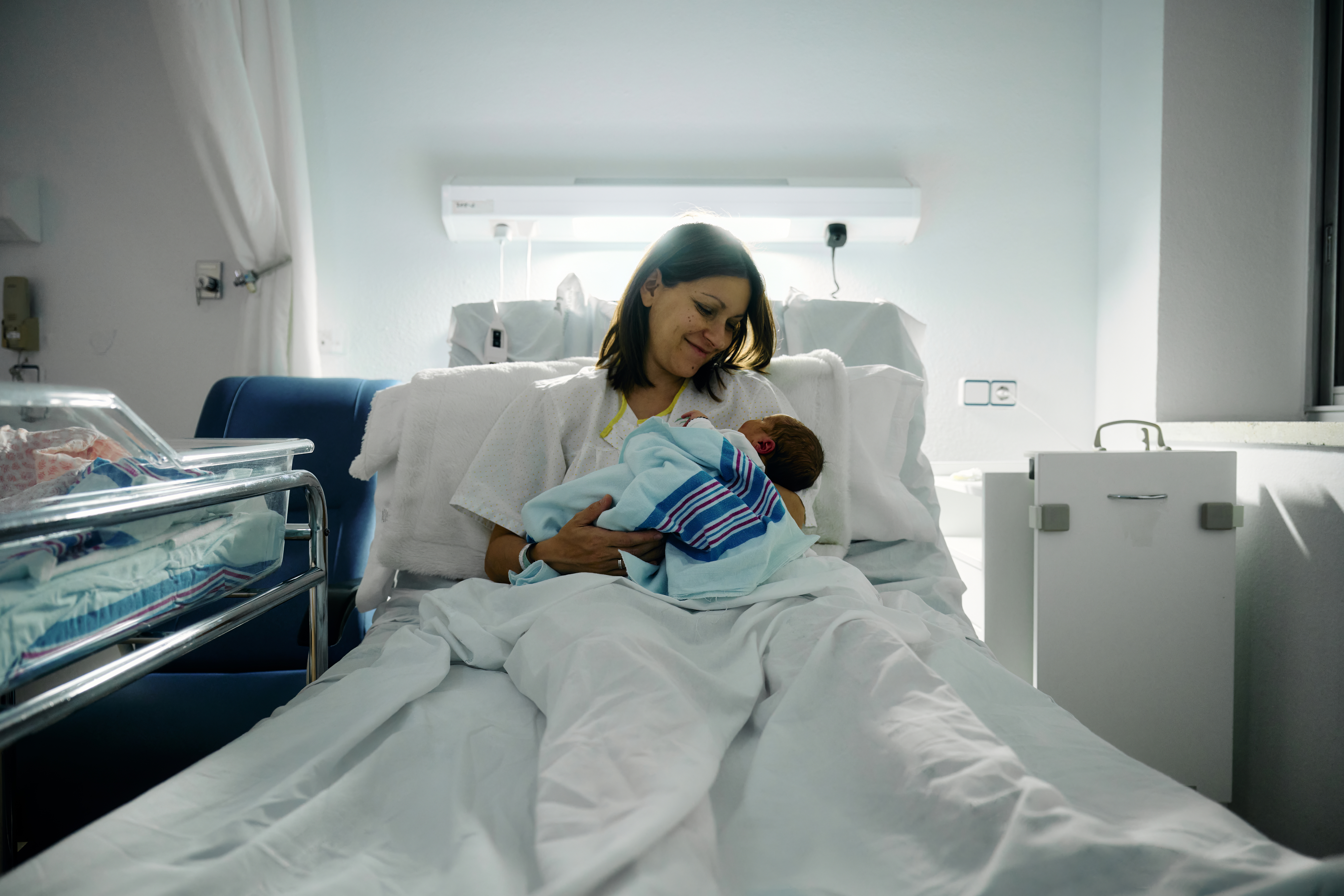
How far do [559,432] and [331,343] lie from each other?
→ 1.46 m

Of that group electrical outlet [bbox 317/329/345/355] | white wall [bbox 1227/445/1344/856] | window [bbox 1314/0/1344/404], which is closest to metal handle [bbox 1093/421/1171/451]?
white wall [bbox 1227/445/1344/856]

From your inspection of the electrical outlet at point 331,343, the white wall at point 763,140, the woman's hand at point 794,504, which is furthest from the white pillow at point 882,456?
the electrical outlet at point 331,343

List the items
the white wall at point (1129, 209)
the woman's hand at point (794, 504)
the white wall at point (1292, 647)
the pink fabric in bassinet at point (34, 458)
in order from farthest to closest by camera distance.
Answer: the white wall at point (1129, 209)
the white wall at point (1292, 647)
the woman's hand at point (794, 504)
the pink fabric in bassinet at point (34, 458)

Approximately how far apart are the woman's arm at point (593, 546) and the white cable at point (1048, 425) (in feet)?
6.00

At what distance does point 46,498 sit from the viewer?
25.1 inches

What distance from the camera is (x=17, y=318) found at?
7.78ft

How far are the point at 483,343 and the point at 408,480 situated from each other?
2.40ft

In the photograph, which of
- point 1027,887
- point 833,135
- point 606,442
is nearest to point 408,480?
point 606,442

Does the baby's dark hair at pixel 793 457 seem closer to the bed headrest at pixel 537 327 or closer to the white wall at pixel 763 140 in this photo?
the bed headrest at pixel 537 327

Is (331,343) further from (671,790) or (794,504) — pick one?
(671,790)

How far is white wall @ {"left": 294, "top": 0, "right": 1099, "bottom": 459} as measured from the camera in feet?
7.77

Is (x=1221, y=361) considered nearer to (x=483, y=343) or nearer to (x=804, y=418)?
(x=804, y=418)

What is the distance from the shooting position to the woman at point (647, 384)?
1.25m

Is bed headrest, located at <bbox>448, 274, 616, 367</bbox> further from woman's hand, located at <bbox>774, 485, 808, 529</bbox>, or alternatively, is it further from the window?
the window
